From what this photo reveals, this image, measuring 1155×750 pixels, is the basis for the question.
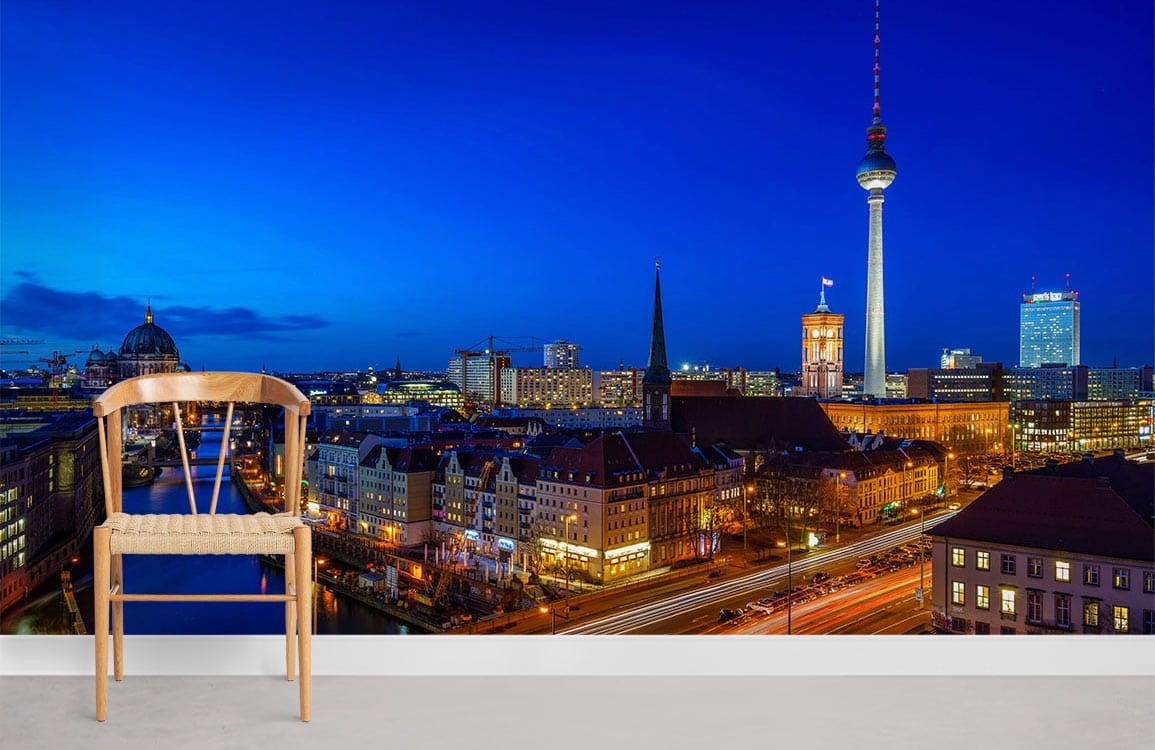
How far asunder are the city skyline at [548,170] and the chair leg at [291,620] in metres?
2.18

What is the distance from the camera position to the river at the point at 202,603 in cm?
597

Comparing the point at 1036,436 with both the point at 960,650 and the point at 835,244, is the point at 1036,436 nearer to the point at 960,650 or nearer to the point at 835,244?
Result: the point at 835,244

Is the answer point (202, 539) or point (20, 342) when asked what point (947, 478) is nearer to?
point (202, 539)

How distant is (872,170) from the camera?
5371 millimetres

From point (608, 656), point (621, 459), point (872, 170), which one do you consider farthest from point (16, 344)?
point (621, 459)

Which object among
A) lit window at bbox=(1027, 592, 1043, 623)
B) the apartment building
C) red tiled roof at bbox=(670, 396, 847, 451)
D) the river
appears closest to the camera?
the apartment building

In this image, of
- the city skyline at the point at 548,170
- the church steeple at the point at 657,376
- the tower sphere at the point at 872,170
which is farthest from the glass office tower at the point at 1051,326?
the church steeple at the point at 657,376

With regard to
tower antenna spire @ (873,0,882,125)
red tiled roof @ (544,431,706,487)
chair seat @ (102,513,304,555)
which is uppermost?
tower antenna spire @ (873,0,882,125)

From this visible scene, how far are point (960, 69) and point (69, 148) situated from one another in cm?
401

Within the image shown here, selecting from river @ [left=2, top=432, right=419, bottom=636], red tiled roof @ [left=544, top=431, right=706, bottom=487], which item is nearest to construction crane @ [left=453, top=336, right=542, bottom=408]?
river @ [left=2, top=432, right=419, bottom=636]

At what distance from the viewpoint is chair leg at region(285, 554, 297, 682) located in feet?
6.84

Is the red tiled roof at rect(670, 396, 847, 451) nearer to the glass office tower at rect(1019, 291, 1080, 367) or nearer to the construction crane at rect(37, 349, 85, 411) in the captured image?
the glass office tower at rect(1019, 291, 1080, 367)

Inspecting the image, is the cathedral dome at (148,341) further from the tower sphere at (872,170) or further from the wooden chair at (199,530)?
the tower sphere at (872,170)

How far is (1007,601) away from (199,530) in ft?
14.7
